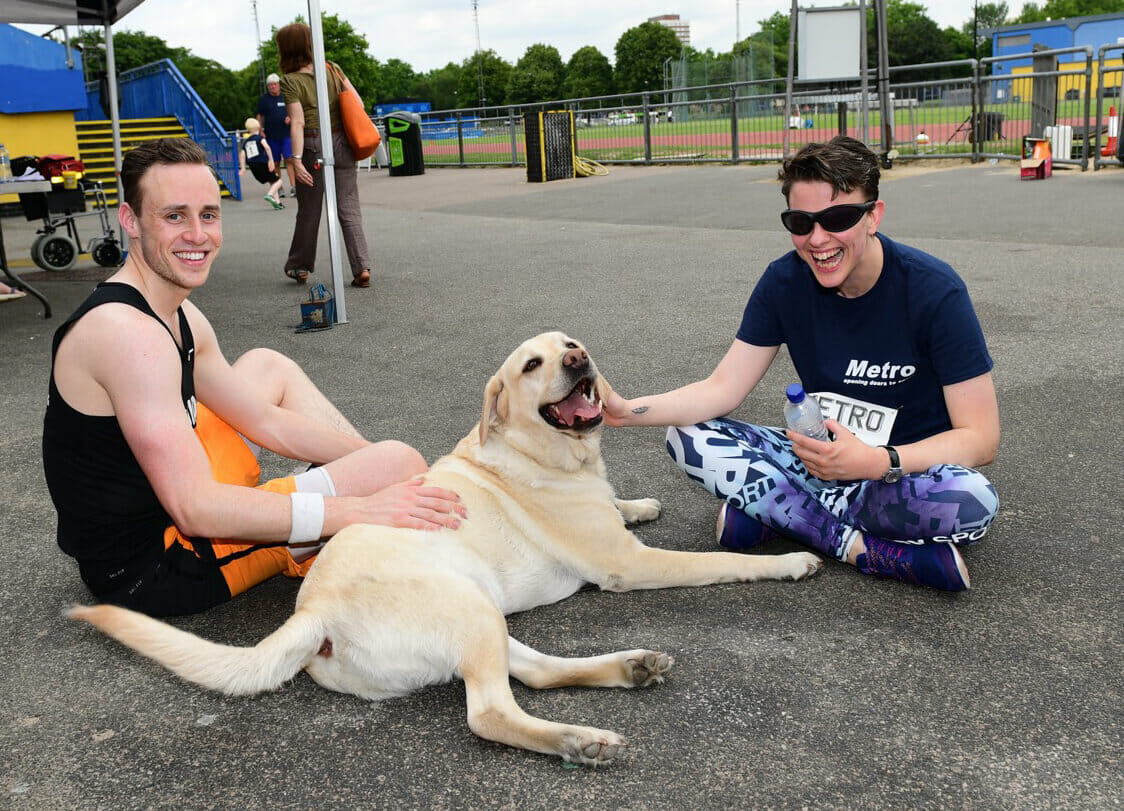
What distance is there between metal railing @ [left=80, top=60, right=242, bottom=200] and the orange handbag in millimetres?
13626

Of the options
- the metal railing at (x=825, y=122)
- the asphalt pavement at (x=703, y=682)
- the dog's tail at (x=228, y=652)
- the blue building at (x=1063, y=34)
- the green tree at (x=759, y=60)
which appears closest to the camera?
the asphalt pavement at (x=703, y=682)

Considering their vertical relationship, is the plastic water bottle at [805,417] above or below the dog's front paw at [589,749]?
above

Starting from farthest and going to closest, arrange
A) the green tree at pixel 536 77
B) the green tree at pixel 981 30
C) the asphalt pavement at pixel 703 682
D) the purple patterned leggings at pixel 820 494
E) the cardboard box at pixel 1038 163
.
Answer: the green tree at pixel 536 77, the green tree at pixel 981 30, the cardboard box at pixel 1038 163, the purple patterned leggings at pixel 820 494, the asphalt pavement at pixel 703 682

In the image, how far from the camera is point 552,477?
11.1 feet

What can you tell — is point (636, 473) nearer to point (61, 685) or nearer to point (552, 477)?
point (552, 477)

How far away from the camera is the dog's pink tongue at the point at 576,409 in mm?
3414

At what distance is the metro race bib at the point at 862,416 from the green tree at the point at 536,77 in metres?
101

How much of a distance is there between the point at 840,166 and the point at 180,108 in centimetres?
2421

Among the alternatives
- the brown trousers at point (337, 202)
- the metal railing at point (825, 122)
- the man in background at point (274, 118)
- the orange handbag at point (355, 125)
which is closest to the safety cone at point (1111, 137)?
the metal railing at point (825, 122)

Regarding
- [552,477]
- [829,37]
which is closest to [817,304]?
[552,477]

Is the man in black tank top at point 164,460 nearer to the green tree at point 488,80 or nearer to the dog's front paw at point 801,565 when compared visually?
the dog's front paw at point 801,565

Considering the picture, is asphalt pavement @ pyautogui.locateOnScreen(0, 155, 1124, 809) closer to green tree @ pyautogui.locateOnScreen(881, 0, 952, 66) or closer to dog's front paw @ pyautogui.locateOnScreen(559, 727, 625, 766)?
dog's front paw @ pyautogui.locateOnScreen(559, 727, 625, 766)

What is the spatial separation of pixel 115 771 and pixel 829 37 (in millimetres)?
18400

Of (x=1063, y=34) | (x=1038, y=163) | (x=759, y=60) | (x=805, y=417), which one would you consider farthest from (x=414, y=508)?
(x=1063, y=34)
